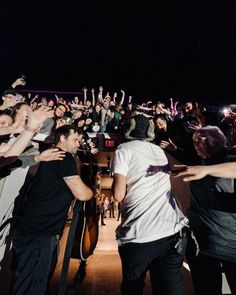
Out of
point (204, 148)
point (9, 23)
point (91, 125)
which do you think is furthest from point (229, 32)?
point (204, 148)

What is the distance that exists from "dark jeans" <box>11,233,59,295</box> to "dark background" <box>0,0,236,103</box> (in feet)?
37.8

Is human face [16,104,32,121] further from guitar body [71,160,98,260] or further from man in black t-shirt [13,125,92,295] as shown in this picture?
man in black t-shirt [13,125,92,295]

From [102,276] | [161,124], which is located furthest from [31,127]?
[161,124]

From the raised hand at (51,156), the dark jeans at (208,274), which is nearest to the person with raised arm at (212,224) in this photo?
the dark jeans at (208,274)

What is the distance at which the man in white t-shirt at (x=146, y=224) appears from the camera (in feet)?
6.04

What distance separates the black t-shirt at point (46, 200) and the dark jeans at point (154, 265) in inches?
28.7

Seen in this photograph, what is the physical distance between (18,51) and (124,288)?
19.3 meters

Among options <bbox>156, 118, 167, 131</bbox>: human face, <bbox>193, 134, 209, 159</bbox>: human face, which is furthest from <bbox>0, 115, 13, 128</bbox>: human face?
<bbox>156, 118, 167, 131</bbox>: human face

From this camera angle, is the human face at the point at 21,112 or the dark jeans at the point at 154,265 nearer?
the dark jeans at the point at 154,265

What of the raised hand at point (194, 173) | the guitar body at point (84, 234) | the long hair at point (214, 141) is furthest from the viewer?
the guitar body at point (84, 234)

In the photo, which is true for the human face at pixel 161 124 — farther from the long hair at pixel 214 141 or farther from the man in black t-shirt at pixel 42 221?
the man in black t-shirt at pixel 42 221

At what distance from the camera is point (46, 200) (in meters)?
2.28

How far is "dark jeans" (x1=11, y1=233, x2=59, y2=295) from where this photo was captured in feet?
7.24

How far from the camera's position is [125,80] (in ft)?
64.3
